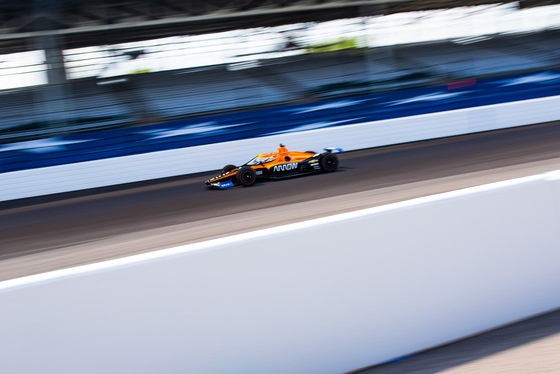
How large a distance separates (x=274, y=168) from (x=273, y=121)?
426 centimetres

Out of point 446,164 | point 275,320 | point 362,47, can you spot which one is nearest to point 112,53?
point 362,47

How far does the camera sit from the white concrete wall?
10789 millimetres

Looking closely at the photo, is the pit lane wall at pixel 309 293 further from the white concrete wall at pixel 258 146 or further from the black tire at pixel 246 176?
the white concrete wall at pixel 258 146

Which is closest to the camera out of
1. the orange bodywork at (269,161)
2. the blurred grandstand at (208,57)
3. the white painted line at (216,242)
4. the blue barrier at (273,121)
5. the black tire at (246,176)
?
the white painted line at (216,242)

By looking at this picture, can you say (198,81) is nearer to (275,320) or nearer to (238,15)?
(238,15)

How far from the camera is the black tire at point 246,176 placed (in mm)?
8289

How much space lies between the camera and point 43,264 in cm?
501

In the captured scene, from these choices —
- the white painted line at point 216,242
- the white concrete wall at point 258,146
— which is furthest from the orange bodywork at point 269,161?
the white painted line at point 216,242

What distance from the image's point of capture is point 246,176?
834 cm

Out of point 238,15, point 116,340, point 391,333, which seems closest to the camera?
point 116,340

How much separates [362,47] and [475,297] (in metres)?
13.6

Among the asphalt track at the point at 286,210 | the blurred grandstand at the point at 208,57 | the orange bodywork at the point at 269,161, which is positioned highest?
the blurred grandstand at the point at 208,57

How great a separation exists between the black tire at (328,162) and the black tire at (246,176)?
1210 mm

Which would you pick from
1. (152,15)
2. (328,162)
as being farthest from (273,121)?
(152,15)
